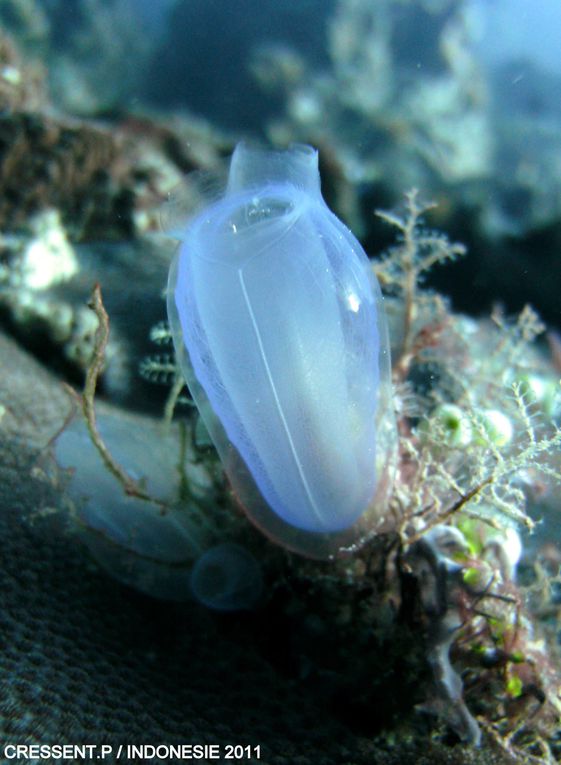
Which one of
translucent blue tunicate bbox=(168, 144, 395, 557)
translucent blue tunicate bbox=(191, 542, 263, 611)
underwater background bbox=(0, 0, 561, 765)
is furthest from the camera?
translucent blue tunicate bbox=(191, 542, 263, 611)

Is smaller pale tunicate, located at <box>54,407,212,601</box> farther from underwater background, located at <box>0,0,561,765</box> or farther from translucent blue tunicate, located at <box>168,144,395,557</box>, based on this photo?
translucent blue tunicate, located at <box>168,144,395,557</box>

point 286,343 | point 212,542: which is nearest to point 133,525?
point 212,542

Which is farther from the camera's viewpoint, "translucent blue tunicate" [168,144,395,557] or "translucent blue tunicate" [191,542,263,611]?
"translucent blue tunicate" [191,542,263,611]

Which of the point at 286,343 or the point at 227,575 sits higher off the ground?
the point at 286,343

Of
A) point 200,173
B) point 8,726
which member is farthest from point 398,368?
point 8,726

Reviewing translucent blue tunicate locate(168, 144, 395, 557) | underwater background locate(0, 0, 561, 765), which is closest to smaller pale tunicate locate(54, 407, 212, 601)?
underwater background locate(0, 0, 561, 765)

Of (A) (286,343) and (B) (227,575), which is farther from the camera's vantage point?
(B) (227,575)

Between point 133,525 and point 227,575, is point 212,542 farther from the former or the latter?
point 133,525
